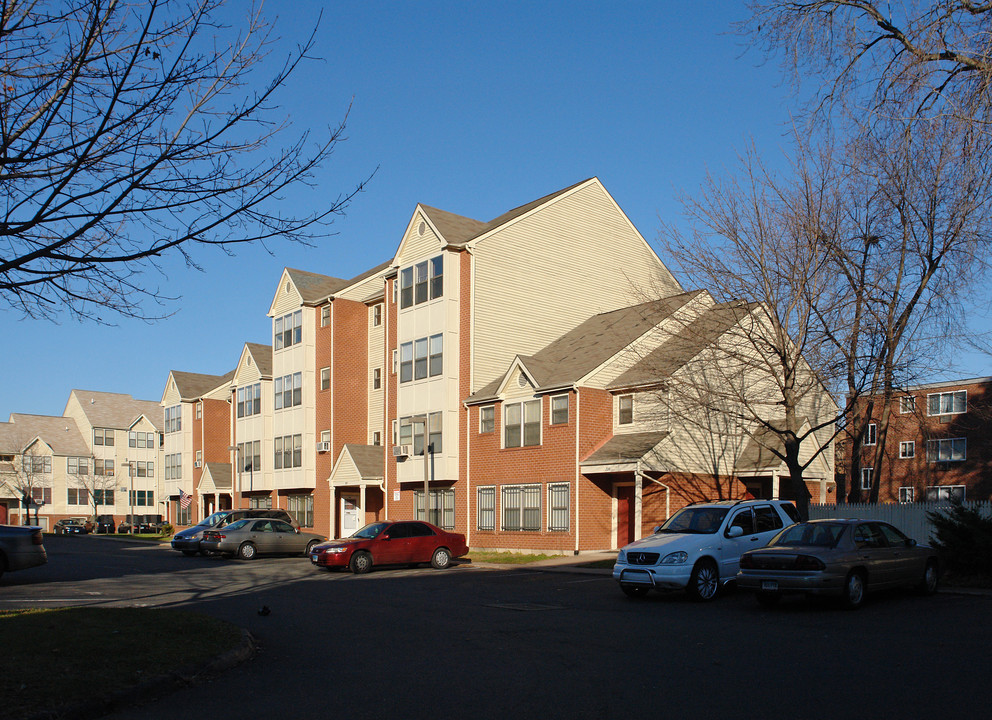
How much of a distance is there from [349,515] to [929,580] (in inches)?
1183

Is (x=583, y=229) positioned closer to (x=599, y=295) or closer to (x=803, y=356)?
(x=599, y=295)

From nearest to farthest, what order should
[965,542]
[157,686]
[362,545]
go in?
[157,686], [965,542], [362,545]

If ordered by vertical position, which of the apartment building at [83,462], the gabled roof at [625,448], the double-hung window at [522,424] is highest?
the double-hung window at [522,424]

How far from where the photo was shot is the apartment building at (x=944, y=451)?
51.7m

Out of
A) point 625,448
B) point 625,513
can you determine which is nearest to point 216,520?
point 625,513

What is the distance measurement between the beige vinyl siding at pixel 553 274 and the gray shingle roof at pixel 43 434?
67.9 m

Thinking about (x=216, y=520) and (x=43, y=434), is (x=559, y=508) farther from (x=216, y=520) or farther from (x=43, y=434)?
(x=43, y=434)

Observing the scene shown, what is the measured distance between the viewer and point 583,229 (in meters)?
39.3

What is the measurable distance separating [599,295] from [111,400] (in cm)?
7390

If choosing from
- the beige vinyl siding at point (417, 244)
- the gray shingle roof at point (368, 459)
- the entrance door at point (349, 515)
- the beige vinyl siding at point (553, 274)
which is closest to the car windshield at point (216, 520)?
the gray shingle roof at point (368, 459)

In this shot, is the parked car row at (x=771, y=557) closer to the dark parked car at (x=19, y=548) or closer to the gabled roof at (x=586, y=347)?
the gabled roof at (x=586, y=347)

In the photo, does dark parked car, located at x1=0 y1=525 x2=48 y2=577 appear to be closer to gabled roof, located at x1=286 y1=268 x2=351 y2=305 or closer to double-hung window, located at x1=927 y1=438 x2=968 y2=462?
Result: gabled roof, located at x1=286 y1=268 x2=351 y2=305

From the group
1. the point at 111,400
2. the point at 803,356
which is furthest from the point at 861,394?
the point at 111,400

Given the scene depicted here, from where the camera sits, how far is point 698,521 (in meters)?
Result: 18.3
